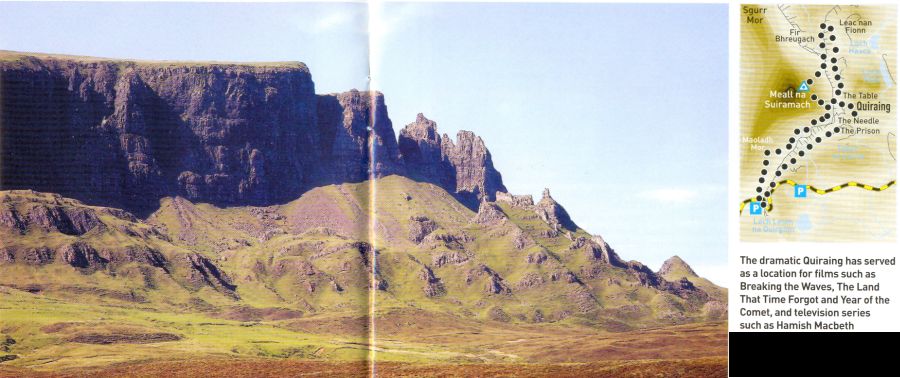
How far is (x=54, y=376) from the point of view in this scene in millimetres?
37125

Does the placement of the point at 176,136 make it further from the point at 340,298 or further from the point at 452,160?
the point at 452,160

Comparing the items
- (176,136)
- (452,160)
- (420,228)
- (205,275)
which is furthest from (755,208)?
(176,136)

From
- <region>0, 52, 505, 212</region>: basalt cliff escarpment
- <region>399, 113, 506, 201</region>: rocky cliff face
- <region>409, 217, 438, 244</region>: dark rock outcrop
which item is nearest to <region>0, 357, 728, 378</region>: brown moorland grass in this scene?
<region>399, 113, 506, 201</region>: rocky cliff face

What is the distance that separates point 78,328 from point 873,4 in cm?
4588

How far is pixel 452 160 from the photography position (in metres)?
41.2

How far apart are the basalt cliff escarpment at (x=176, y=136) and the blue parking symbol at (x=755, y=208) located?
15.9m

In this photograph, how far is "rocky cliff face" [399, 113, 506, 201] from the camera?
3139 centimetres

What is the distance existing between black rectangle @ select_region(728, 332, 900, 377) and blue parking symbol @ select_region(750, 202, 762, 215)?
2.52m

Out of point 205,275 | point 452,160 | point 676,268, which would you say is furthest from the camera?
point 205,275

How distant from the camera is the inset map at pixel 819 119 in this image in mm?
21641

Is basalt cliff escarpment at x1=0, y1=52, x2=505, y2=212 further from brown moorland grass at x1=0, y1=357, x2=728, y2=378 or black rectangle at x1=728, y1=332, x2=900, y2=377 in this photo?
black rectangle at x1=728, y1=332, x2=900, y2=377

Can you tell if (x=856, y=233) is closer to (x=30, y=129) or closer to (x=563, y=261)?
(x=563, y=261)

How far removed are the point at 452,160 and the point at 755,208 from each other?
2066 cm

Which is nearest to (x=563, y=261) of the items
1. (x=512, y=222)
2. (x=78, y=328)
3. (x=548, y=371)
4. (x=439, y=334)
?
(x=512, y=222)
